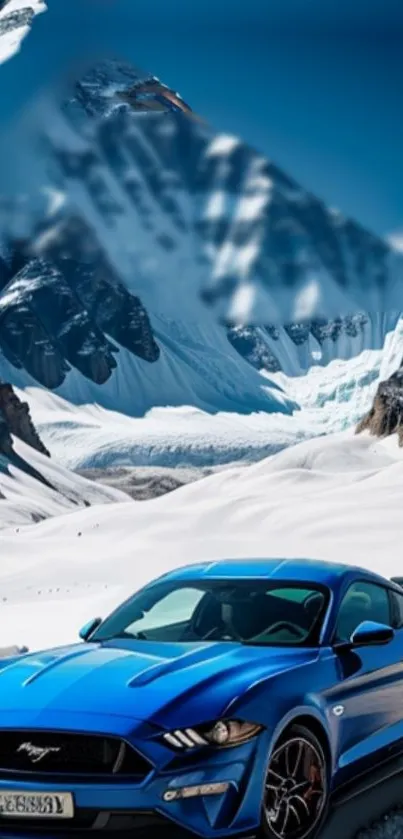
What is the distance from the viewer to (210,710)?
175 inches

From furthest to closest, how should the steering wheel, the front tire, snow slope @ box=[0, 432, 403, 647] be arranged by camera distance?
snow slope @ box=[0, 432, 403, 647], the steering wheel, the front tire

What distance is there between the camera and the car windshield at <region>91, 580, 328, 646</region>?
18.5ft

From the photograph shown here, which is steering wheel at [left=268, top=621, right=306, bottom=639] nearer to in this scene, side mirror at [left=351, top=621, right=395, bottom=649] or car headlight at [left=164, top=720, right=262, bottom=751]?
side mirror at [left=351, top=621, right=395, bottom=649]

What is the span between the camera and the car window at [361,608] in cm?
584

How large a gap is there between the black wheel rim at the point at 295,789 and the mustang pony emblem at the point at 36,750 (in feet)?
2.93

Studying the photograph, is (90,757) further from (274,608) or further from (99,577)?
(99,577)

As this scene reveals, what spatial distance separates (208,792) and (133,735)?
36 cm

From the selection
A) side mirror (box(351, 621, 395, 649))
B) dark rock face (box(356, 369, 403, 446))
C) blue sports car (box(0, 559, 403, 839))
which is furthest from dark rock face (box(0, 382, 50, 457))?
side mirror (box(351, 621, 395, 649))

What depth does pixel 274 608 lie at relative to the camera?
5.81 m

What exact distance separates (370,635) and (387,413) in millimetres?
68655

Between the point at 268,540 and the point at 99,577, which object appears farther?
the point at 268,540

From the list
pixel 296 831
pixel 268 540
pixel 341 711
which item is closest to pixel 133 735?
pixel 296 831

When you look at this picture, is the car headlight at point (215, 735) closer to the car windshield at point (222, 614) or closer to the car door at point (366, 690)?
the car door at point (366, 690)

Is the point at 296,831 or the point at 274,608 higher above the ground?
the point at 274,608
